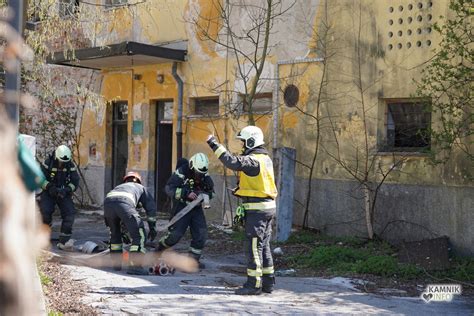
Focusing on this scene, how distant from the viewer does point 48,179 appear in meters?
10.8

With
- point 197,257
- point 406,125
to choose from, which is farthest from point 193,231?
point 406,125

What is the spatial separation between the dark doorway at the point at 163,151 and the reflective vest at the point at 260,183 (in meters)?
8.20

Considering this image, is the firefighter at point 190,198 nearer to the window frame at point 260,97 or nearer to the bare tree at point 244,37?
the bare tree at point 244,37

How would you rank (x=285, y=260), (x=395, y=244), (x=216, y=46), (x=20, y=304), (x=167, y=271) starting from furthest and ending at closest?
1. (x=216, y=46)
2. (x=395, y=244)
3. (x=285, y=260)
4. (x=167, y=271)
5. (x=20, y=304)

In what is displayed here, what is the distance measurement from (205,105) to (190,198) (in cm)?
614

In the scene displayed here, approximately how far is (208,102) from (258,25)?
259 cm

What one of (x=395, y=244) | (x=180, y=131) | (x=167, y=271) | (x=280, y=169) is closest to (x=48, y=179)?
(x=167, y=271)

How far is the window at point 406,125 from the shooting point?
1109 cm

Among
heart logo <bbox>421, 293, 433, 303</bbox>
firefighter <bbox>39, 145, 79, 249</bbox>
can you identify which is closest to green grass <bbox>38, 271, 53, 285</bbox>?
firefighter <bbox>39, 145, 79, 249</bbox>

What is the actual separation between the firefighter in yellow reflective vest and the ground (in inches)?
9.0

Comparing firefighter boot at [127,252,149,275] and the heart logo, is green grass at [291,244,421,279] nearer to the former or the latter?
the heart logo

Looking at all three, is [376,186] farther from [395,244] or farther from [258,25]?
[258,25]

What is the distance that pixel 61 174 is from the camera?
10930 mm

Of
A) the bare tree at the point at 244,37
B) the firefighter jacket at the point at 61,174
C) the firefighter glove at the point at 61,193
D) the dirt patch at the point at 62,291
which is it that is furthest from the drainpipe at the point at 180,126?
the dirt patch at the point at 62,291
